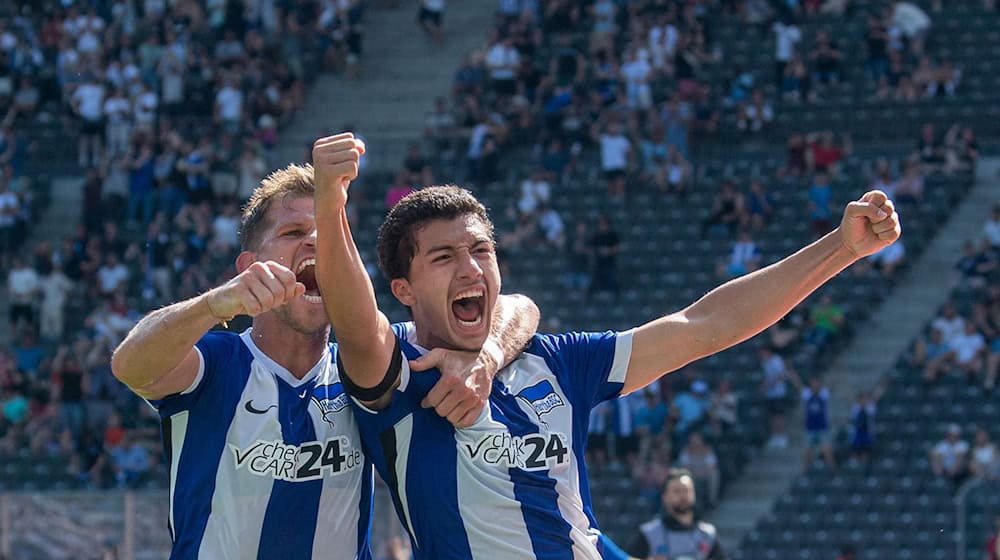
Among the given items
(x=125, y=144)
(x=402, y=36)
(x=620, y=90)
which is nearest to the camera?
(x=620, y=90)

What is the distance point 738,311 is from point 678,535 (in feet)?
18.9

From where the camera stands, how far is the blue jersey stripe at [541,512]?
554 centimetres

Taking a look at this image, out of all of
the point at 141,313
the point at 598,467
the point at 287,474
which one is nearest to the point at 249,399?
the point at 287,474

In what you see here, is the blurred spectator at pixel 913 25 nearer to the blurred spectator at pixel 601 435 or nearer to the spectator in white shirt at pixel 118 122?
the blurred spectator at pixel 601 435

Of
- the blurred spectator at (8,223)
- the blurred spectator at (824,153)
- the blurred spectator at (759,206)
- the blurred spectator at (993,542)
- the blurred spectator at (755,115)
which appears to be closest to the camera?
the blurred spectator at (993,542)

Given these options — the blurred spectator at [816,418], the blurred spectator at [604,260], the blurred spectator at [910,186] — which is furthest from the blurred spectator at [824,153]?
the blurred spectator at [816,418]

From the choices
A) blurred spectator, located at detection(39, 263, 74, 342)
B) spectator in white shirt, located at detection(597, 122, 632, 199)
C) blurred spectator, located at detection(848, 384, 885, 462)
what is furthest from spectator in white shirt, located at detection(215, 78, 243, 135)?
blurred spectator, located at detection(848, 384, 885, 462)

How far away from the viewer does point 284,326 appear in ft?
19.7

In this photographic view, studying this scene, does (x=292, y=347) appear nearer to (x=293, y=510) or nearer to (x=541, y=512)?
(x=293, y=510)

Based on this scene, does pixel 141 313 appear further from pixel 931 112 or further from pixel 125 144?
pixel 931 112

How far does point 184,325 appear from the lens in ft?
17.4

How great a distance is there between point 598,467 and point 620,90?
22.1 feet

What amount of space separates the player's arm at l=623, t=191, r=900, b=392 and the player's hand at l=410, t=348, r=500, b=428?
57 cm

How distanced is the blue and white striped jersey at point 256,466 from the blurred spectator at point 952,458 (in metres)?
13.4
